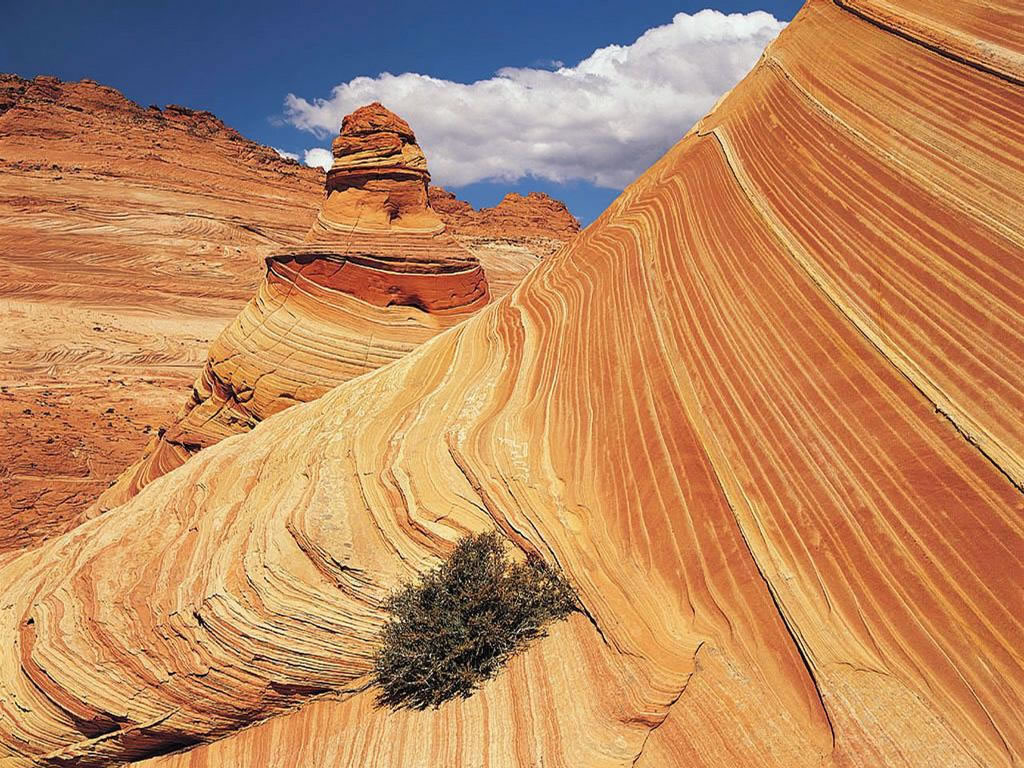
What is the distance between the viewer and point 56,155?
1805 inches

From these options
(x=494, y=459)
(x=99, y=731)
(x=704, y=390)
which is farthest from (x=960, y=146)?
(x=99, y=731)

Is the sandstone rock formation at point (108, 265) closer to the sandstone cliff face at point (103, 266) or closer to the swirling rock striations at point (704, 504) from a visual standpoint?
the sandstone cliff face at point (103, 266)

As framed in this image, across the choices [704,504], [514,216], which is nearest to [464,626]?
[704,504]

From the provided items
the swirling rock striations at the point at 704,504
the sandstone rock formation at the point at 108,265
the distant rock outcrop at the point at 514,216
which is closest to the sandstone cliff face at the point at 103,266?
the sandstone rock formation at the point at 108,265

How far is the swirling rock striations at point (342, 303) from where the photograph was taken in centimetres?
1052

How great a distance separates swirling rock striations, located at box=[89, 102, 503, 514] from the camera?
10523mm

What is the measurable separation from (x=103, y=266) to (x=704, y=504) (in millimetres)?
37352

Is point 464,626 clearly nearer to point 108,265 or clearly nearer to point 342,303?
point 342,303

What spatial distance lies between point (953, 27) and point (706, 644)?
4.10m

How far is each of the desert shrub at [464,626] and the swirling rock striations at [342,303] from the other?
7027 mm

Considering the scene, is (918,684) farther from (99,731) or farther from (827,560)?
(99,731)

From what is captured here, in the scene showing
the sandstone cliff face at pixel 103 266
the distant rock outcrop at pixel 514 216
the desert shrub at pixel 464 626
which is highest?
the distant rock outcrop at pixel 514 216

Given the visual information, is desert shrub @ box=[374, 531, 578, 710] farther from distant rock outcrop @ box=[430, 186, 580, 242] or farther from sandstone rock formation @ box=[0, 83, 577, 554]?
distant rock outcrop @ box=[430, 186, 580, 242]

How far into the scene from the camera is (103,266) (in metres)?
32.2
